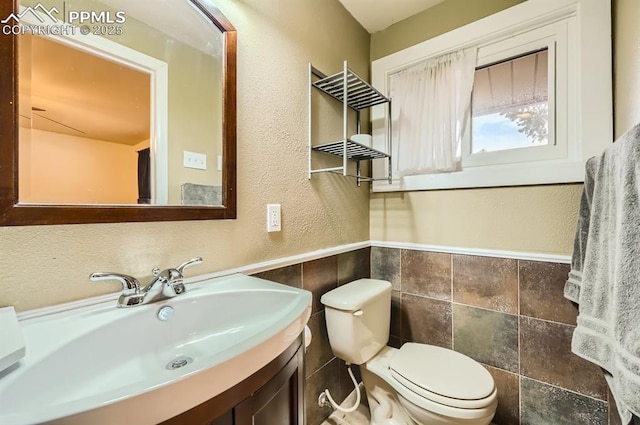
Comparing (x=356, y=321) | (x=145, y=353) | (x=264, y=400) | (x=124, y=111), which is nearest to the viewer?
(x=264, y=400)

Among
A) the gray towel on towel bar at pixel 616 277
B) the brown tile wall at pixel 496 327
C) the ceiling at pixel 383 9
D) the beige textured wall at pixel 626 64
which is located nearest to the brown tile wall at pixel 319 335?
the brown tile wall at pixel 496 327

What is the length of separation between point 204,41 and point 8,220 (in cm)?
80

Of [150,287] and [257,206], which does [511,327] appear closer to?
[257,206]

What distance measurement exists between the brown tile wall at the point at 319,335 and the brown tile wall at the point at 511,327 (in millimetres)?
437

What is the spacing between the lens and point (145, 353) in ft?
2.29

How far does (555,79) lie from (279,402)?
1.78 metres

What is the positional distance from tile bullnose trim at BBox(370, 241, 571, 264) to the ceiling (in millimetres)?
A: 1409

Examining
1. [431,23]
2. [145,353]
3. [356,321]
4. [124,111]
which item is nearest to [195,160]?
[124,111]

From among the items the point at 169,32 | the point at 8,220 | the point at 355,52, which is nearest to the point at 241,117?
the point at 169,32

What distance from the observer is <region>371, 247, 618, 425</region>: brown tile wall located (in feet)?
4.02

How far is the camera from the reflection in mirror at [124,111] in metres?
0.66

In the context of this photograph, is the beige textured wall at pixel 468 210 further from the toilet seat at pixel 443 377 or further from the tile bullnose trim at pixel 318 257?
the toilet seat at pixel 443 377

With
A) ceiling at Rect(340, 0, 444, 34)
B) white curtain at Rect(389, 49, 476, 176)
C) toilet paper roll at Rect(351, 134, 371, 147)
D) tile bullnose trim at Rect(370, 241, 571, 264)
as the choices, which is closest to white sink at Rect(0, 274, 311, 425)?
toilet paper roll at Rect(351, 134, 371, 147)

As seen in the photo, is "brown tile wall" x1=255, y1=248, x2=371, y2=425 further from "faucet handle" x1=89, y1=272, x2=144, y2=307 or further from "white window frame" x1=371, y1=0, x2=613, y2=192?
"white window frame" x1=371, y1=0, x2=613, y2=192
